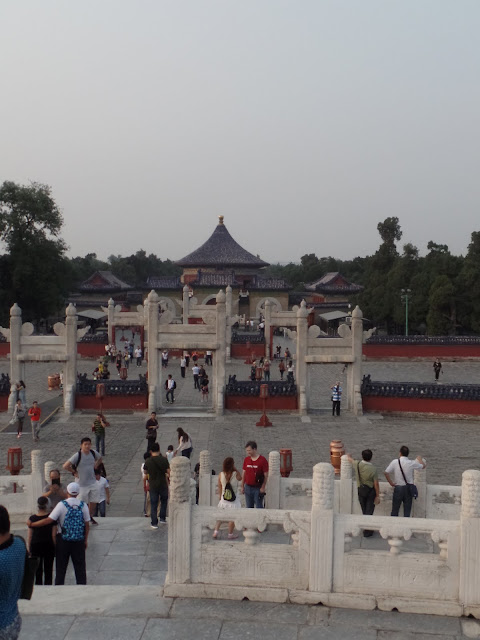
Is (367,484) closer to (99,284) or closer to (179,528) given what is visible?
(179,528)

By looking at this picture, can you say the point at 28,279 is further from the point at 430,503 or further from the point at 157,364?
the point at 430,503

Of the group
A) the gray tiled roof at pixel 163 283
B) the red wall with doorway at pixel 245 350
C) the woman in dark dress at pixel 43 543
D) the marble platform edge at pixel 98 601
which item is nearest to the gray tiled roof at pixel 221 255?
the gray tiled roof at pixel 163 283

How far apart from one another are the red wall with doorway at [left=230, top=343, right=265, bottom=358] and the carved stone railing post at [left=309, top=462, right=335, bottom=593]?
36697 millimetres

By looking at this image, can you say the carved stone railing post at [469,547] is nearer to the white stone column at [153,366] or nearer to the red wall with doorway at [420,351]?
the white stone column at [153,366]

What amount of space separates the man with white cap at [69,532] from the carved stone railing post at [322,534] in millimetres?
2641

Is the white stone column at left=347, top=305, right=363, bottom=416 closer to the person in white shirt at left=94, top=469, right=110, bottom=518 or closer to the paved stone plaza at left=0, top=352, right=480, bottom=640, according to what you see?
the paved stone plaza at left=0, top=352, right=480, bottom=640

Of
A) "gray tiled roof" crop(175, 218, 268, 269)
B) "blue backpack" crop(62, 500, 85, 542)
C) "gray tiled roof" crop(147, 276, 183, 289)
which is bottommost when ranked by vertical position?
"blue backpack" crop(62, 500, 85, 542)

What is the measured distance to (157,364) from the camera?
86.2 ft

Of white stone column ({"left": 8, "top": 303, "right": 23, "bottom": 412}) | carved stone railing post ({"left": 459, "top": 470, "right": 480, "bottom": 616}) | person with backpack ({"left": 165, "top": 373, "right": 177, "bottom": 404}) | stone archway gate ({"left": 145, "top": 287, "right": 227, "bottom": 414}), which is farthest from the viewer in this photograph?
person with backpack ({"left": 165, "top": 373, "right": 177, "bottom": 404})

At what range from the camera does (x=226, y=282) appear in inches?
2606

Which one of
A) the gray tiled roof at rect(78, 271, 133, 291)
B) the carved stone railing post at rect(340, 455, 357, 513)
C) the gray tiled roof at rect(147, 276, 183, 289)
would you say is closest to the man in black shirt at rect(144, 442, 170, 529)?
the carved stone railing post at rect(340, 455, 357, 513)

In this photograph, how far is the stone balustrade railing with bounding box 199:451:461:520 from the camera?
1144 centimetres

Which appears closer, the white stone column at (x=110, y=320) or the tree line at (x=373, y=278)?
the white stone column at (x=110, y=320)

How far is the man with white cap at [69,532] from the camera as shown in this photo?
8688 mm
